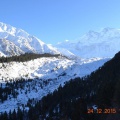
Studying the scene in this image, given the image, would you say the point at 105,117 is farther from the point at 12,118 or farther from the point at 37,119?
the point at 12,118

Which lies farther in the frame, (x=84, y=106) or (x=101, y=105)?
(x=84, y=106)

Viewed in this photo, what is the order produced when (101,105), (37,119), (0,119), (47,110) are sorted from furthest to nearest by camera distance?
(47,110) < (0,119) < (37,119) < (101,105)

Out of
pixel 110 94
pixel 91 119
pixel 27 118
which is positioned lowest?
pixel 27 118

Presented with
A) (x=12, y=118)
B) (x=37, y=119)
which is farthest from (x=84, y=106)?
(x=12, y=118)

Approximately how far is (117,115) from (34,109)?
11693cm

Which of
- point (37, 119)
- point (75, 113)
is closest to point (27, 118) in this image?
point (37, 119)

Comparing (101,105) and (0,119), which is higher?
(101,105)

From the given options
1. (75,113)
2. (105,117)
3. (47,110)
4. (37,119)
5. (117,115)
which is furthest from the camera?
(47,110)

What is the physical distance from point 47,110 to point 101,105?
97.5 metres

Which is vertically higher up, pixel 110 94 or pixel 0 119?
pixel 110 94

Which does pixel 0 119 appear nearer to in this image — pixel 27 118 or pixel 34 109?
pixel 27 118

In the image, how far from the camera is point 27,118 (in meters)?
174

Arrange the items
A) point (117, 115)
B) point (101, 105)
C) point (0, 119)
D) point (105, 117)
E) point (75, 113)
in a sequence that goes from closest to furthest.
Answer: point (117, 115) < point (105, 117) < point (101, 105) < point (75, 113) < point (0, 119)

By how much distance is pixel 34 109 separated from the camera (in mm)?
191750
